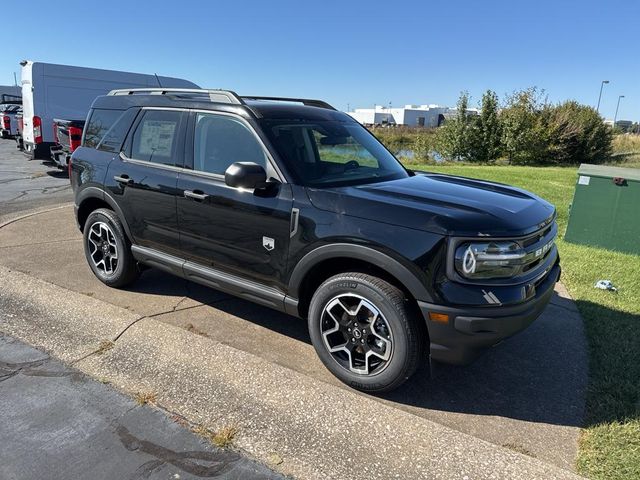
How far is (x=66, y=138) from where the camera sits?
35.3 feet

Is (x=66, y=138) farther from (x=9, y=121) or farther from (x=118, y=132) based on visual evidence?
(x=9, y=121)

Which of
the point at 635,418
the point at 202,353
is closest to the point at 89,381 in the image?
the point at 202,353

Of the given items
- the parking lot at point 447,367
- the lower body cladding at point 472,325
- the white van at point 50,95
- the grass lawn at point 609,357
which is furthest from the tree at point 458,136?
the lower body cladding at point 472,325

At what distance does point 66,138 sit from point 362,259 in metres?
9.82

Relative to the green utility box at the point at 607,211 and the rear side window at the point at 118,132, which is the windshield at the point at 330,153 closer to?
the rear side window at the point at 118,132

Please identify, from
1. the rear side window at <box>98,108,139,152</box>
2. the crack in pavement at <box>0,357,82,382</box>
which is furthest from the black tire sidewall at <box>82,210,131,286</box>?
the crack in pavement at <box>0,357,82,382</box>

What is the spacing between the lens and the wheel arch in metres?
2.98

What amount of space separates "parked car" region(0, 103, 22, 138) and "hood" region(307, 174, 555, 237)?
72.9 ft

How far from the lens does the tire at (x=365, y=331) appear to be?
3.05 m

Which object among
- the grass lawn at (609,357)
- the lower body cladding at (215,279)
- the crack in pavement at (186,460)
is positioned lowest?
the crack in pavement at (186,460)

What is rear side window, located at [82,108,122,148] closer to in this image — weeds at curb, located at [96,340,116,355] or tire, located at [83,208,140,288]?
tire, located at [83,208,140,288]

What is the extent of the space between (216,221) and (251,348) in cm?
102

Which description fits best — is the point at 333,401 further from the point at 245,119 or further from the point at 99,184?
the point at 99,184

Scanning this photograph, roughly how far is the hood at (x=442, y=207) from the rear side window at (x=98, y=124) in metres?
2.63
